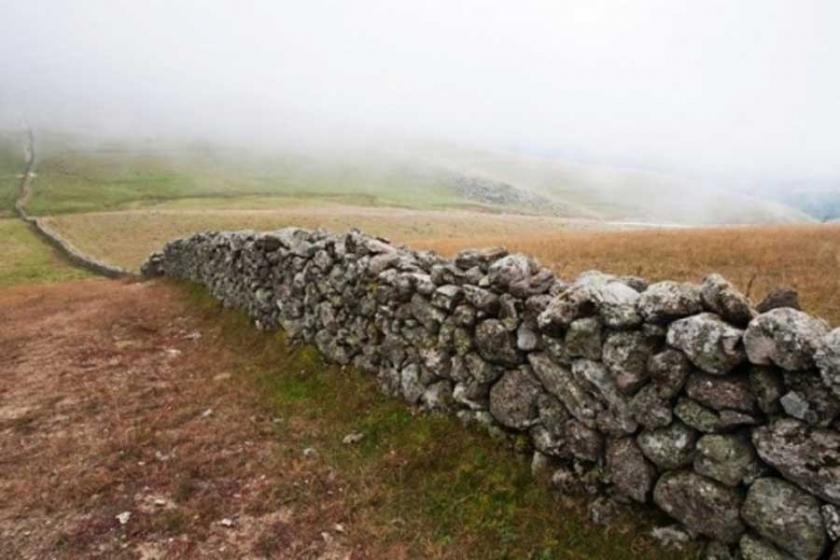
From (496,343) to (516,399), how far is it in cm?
84

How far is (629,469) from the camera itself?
265 inches

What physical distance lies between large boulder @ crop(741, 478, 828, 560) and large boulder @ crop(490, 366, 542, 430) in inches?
114

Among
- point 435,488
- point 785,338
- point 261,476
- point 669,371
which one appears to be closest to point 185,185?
point 261,476

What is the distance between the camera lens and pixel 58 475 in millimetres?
9219

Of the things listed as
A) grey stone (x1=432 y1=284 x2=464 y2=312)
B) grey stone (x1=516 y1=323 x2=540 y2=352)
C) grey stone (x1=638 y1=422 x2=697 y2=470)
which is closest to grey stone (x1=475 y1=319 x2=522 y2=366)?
grey stone (x1=516 y1=323 x2=540 y2=352)

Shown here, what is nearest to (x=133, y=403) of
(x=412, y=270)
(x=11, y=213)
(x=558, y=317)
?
(x=412, y=270)

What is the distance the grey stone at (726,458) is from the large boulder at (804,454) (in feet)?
0.49

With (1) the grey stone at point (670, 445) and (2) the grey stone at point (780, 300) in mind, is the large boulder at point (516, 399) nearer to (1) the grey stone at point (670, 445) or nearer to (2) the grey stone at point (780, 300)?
(1) the grey stone at point (670, 445)

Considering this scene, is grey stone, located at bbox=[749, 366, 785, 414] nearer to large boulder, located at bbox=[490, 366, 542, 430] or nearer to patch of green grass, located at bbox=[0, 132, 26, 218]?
large boulder, located at bbox=[490, 366, 542, 430]

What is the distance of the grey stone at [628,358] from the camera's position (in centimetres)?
665

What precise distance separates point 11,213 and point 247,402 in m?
120

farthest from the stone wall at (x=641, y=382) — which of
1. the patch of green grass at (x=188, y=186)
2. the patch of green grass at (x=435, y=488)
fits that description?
the patch of green grass at (x=188, y=186)

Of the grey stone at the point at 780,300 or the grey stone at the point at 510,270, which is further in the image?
the grey stone at the point at 510,270

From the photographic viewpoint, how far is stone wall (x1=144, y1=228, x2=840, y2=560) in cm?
538
